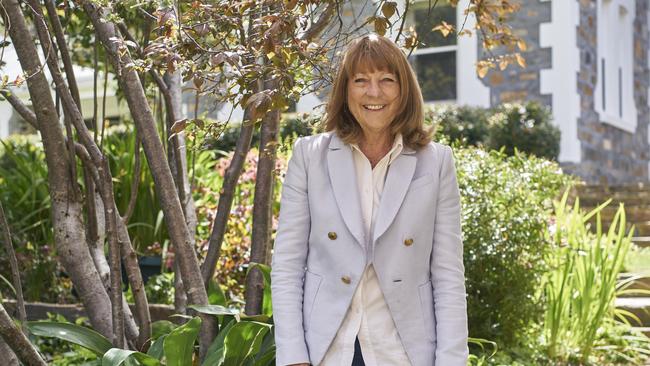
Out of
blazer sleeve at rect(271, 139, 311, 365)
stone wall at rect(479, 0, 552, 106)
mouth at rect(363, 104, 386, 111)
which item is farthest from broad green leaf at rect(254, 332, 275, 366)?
stone wall at rect(479, 0, 552, 106)

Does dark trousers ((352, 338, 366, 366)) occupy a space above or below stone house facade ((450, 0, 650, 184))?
below

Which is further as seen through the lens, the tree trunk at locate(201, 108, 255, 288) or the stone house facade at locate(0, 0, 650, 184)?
the stone house facade at locate(0, 0, 650, 184)

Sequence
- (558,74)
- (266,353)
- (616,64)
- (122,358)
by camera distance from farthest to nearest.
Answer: (616,64), (558,74), (266,353), (122,358)

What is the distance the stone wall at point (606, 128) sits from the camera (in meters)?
11.6

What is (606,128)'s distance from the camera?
1278 centimetres

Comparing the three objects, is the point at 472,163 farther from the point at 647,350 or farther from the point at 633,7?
the point at 633,7

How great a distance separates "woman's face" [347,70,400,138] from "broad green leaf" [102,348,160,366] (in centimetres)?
116

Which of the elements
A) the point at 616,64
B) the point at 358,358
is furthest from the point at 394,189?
the point at 616,64

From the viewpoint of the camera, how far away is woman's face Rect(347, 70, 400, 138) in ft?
8.71

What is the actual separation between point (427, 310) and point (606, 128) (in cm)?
1068

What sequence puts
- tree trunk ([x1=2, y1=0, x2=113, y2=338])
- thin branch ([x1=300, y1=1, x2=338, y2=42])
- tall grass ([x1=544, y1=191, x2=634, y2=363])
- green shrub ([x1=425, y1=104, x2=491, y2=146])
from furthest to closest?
green shrub ([x1=425, y1=104, x2=491, y2=146]), tall grass ([x1=544, y1=191, x2=634, y2=363]), thin branch ([x1=300, y1=1, x2=338, y2=42]), tree trunk ([x1=2, y1=0, x2=113, y2=338])

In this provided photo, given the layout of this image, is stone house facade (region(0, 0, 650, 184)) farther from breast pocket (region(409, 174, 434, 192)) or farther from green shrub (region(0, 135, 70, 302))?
breast pocket (region(409, 174, 434, 192))

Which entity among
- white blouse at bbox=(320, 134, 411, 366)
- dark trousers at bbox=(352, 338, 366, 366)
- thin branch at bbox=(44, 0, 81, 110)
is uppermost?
thin branch at bbox=(44, 0, 81, 110)

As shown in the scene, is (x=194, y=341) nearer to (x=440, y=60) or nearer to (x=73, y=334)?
(x=73, y=334)
